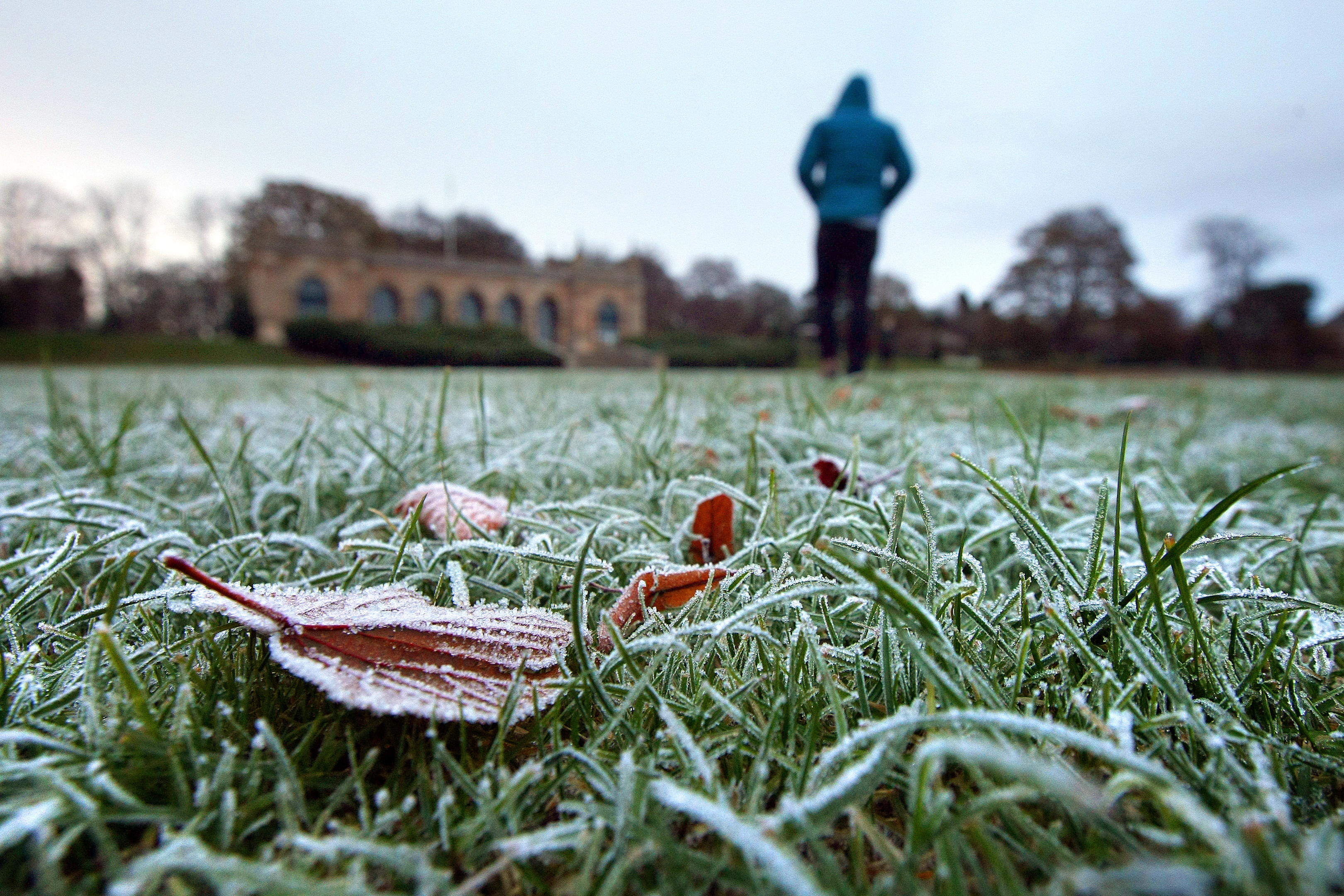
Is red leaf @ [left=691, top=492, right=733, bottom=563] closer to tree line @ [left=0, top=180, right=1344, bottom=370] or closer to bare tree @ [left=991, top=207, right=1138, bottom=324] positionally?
tree line @ [left=0, top=180, right=1344, bottom=370]

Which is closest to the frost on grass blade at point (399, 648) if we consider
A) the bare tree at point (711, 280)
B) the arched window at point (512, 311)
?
the arched window at point (512, 311)

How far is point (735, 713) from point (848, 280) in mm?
4806

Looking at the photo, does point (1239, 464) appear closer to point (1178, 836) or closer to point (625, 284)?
point (1178, 836)

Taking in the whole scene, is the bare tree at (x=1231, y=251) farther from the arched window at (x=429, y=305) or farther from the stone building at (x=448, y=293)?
the arched window at (x=429, y=305)

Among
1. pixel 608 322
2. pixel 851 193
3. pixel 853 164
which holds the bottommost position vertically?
pixel 851 193

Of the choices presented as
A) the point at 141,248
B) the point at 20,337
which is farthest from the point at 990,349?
the point at 141,248

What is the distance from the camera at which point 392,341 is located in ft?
59.1

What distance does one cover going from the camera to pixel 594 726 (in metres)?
0.52

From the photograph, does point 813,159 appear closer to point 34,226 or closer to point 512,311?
point 512,311

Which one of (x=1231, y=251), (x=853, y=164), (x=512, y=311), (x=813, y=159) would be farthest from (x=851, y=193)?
(x=1231, y=251)

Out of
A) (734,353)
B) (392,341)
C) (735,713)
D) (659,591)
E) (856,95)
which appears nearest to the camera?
(735,713)

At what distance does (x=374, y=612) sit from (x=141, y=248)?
43.1m

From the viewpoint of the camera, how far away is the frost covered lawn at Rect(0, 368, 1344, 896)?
1.17 feet

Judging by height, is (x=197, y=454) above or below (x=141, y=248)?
below
